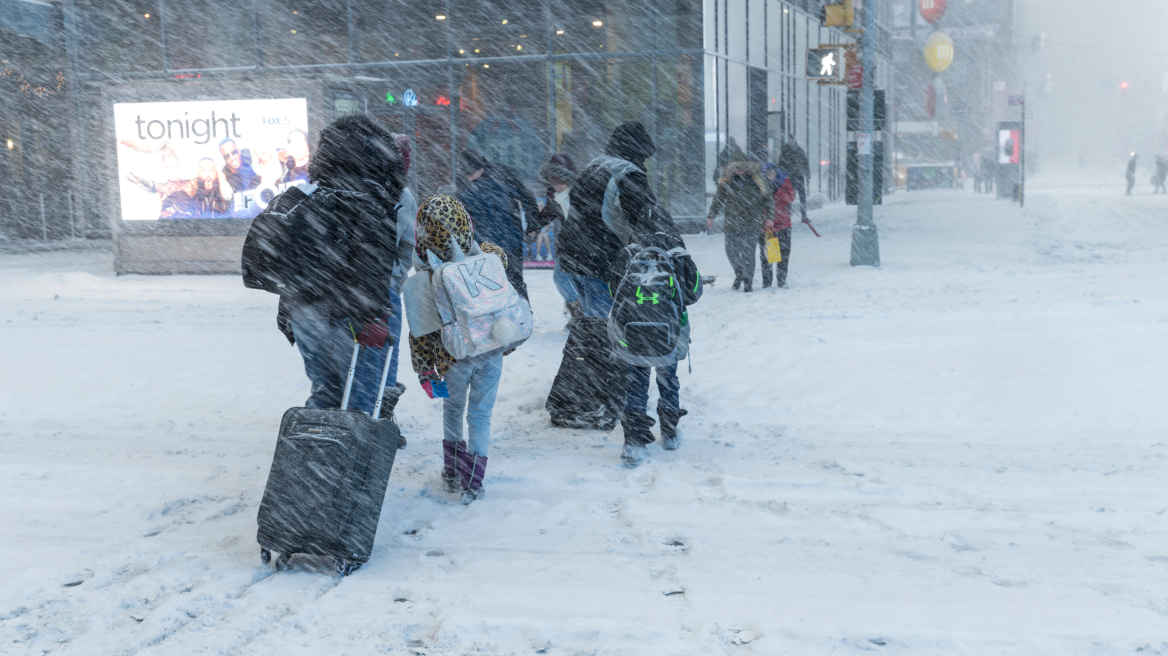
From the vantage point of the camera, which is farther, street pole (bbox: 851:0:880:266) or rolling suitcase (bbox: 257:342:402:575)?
street pole (bbox: 851:0:880:266)

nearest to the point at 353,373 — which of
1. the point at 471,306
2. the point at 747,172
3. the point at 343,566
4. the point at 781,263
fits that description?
the point at 471,306

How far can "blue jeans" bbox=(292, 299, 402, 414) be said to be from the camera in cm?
478

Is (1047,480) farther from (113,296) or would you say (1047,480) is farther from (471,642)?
(113,296)

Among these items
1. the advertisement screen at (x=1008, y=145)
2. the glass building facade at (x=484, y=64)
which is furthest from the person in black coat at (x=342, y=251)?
the advertisement screen at (x=1008, y=145)

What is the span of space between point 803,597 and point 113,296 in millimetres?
11356

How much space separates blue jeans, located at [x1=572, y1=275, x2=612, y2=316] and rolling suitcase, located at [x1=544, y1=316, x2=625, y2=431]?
10cm

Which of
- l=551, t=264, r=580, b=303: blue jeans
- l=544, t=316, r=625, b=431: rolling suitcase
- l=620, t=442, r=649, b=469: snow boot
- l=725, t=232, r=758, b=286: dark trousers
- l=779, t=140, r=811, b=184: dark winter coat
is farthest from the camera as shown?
l=779, t=140, r=811, b=184: dark winter coat

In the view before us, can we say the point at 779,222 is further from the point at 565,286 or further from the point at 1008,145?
the point at 1008,145

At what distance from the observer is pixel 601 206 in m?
6.04

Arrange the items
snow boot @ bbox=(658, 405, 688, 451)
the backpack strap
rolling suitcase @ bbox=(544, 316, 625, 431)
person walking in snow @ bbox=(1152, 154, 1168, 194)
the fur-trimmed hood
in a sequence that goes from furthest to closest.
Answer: person walking in snow @ bbox=(1152, 154, 1168, 194)
the fur-trimmed hood
rolling suitcase @ bbox=(544, 316, 625, 431)
snow boot @ bbox=(658, 405, 688, 451)
the backpack strap

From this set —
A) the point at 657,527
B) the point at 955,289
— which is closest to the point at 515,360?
the point at 657,527

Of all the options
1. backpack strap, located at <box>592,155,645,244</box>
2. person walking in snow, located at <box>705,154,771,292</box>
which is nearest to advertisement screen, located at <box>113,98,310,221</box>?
person walking in snow, located at <box>705,154,771,292</box>

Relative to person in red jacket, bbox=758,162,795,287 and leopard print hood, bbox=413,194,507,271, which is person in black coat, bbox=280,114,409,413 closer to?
leopard print hood, bbox=413,194,507,271

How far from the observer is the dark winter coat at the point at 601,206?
5.83 metres
